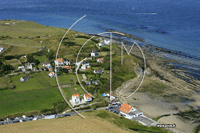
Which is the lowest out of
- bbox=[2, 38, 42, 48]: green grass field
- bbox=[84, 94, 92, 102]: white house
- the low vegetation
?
the low vegetation

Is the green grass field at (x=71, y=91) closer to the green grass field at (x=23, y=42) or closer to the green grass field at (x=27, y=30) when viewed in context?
the green grass field at (x=23, y=42)

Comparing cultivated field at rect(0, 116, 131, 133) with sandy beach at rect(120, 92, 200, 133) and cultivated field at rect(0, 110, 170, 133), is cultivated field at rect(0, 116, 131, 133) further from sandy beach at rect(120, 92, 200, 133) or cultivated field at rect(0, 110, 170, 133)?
sandy beach at rect(120, 92, 200, 133)

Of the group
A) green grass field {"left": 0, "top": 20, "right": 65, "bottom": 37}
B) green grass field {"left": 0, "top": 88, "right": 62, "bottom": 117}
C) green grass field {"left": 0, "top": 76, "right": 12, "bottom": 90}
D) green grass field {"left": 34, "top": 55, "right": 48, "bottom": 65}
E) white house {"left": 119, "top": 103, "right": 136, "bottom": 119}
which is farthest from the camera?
green grass field {"left": 0, "top": 20, "right": 65, "bottom": 37}

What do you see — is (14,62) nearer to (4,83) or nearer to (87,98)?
(4,83)

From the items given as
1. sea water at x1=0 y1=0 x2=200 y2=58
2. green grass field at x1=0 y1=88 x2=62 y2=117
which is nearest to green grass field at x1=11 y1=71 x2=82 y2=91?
green grass field at x1=0 y1=88 x2=62 y2=117

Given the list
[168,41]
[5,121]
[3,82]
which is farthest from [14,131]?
[168,41]

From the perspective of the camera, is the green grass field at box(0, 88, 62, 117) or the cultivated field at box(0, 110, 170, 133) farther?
the green grass field at box(0, 88, 62, 117)

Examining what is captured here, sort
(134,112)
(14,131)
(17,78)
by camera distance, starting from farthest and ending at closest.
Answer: (17,78)
(134,112)
(14,131)

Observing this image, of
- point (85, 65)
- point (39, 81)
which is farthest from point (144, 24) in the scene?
point (39, 81)

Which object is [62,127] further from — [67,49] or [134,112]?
[67,49]
